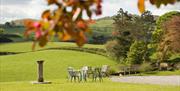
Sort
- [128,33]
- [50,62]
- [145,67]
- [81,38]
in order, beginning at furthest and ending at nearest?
[50,62] < [128,33] < [145,67] < [81,38]

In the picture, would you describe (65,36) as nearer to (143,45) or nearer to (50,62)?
(143,45)

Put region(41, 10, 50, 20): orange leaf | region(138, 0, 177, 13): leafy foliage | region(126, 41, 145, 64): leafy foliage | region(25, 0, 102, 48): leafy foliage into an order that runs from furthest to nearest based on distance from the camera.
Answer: region(126, 41, 145, 64): leafy foliage
region(138, 0, 177, 13): leafy foliage
region(41, 10, 50, 20): orange leaf
region(25, 0, 102, 48): leafy foliage

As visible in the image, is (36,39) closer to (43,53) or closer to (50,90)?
(50,90)

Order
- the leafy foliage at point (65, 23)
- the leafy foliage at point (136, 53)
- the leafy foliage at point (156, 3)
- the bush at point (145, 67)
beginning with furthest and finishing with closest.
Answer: the leafy foliage at point (136, 53), the bush at point (145, 67), the leafy foliage at point (156, 3), the leafy foliage at point (65, 23)

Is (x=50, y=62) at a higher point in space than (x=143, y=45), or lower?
lower

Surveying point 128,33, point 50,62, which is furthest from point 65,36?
point 50,62

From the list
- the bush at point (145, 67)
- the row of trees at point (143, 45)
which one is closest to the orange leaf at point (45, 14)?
the bush at point (145, 67)

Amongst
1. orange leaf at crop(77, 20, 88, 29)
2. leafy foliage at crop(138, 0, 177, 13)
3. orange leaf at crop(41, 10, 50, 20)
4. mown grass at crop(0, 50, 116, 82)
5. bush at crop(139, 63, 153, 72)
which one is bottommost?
orange leaf at crop(77, 20, 88, 29)

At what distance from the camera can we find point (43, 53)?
237 ft

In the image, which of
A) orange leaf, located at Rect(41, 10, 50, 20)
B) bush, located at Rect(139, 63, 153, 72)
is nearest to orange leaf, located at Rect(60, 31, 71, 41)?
orange leaf, located at Rect(41, 10, 50, 20)

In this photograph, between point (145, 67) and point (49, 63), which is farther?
point (49, 63)

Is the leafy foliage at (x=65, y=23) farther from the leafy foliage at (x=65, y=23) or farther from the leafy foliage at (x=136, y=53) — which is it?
the leafy foliage at (x=136, y=53)

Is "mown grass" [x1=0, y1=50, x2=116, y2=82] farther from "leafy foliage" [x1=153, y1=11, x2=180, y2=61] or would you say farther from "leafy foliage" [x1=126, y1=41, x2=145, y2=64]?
"leafy foliage" [x1=126, y1=41, x2=145, y2=64]

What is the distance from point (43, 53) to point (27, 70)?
17.1 meters
